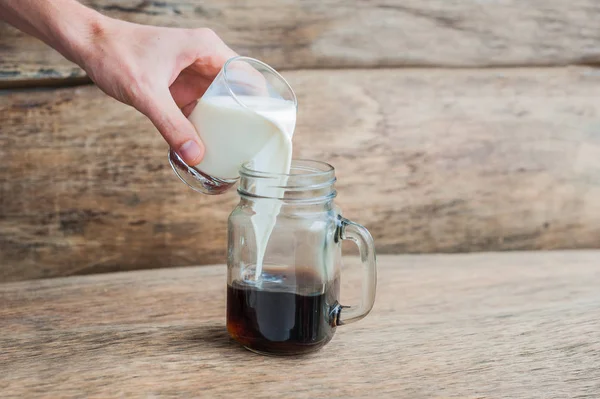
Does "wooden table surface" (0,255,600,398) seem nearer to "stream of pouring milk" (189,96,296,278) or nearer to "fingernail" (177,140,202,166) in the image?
"stream of pouring milk" (189,96,296,278)

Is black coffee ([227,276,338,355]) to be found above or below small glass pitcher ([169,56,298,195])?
below

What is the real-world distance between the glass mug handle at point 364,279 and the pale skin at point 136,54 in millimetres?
220

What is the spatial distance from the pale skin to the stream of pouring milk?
1.0 inches

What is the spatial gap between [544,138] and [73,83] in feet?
3.34

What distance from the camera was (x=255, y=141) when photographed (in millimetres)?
940

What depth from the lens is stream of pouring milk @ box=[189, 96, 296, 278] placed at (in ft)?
3.02

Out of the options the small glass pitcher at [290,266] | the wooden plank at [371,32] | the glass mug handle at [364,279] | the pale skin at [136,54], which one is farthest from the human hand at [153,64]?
the wooden plank at [371,32]

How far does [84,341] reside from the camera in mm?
1044

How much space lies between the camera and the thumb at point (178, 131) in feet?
3.19

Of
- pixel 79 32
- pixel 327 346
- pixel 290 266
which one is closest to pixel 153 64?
pixel 79 32

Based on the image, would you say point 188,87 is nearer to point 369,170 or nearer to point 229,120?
point 229,120

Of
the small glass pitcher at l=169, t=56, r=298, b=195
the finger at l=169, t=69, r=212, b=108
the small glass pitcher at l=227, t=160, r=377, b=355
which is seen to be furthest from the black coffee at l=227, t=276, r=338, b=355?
the finger at l=169, t=69, r=212, b=108

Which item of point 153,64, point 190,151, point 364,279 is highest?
point 153,64

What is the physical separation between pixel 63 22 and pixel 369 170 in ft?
2.40
